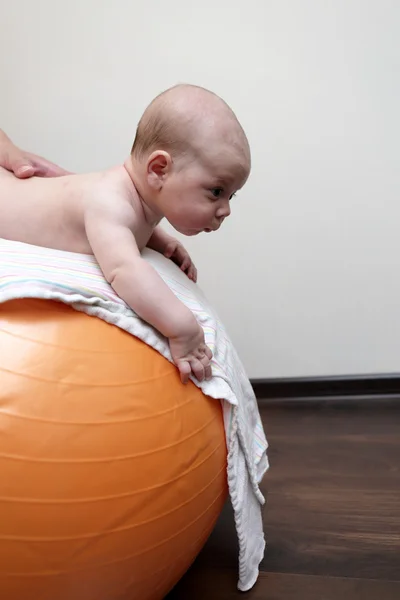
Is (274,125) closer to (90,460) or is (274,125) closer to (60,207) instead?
(60,207)

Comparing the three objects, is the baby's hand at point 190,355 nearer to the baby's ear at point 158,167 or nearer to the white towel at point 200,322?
the white towel at point 200,322

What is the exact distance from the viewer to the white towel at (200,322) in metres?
0.69

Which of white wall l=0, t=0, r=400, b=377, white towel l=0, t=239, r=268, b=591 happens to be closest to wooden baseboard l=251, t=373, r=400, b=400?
white wall l=0, t=0, r=400, b=377

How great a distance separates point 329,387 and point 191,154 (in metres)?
1.06

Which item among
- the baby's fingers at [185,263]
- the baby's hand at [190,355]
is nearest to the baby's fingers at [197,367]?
the baby's hand at [190,355]

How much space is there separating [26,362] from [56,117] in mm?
1134

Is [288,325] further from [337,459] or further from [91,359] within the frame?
[91,359]

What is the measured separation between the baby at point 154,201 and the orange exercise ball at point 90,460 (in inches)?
2.5

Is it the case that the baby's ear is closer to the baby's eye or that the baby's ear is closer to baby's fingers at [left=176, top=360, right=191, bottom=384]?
the baby's eye

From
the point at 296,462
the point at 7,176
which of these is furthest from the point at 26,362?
the point at 296,462

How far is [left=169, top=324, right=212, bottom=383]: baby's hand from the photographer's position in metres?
0.72

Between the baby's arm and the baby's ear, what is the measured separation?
11 centimetres

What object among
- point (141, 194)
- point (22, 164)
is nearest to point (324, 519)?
point (141, 194)

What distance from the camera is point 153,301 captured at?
0.72 metres
